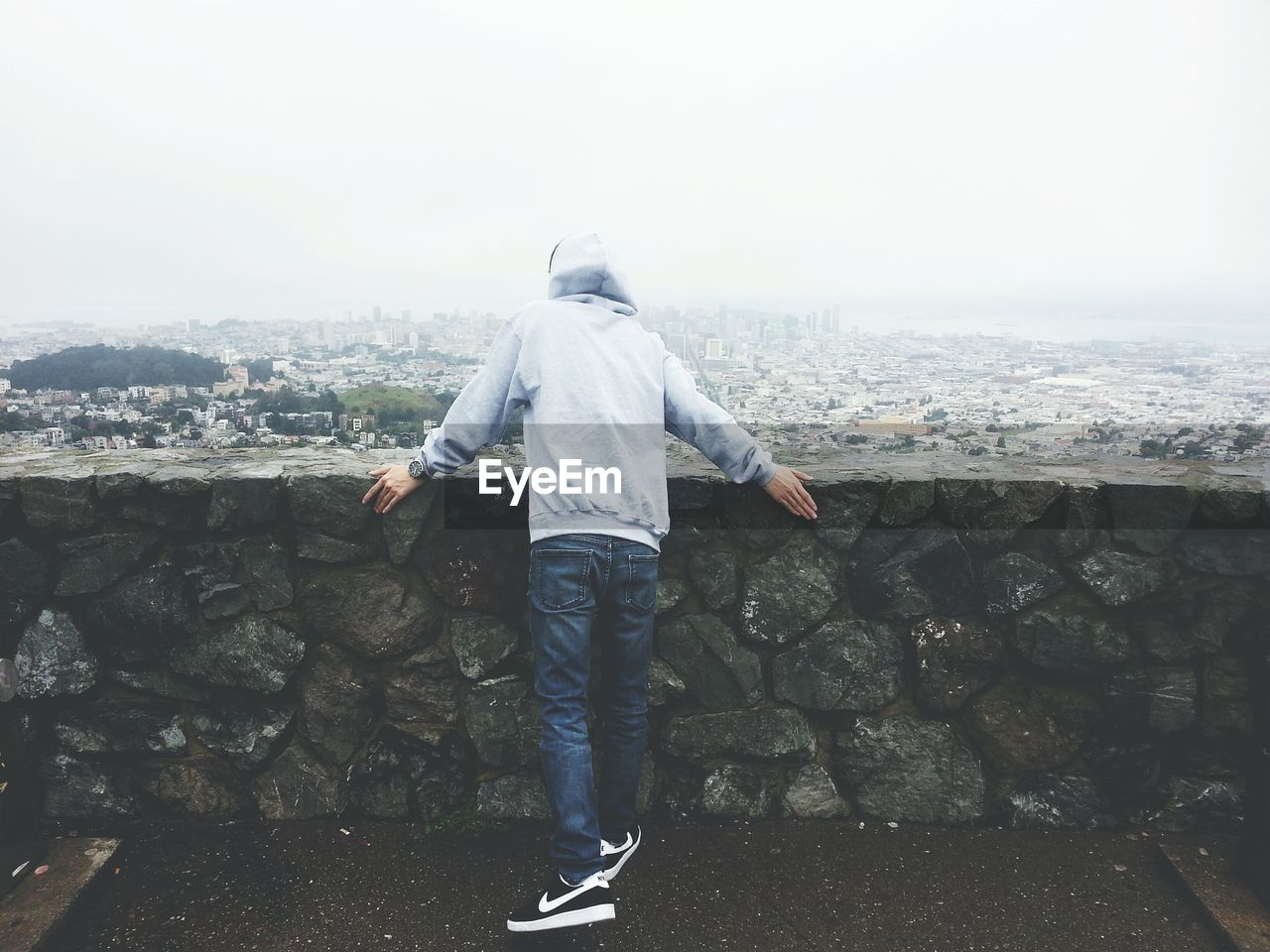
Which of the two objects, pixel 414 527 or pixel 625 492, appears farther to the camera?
pixel 414 527

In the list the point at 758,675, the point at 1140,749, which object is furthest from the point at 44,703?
the point at 1140,749

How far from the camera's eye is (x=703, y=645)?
116 inches

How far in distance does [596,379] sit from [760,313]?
3444mm

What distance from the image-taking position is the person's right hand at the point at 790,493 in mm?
2674

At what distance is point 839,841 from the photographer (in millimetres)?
2885

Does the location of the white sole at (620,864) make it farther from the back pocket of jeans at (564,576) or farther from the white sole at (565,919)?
the back pocket of jeans at (564,576)

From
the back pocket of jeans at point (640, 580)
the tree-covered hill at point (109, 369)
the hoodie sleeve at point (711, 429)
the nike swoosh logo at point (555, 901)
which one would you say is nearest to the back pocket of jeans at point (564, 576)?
the back pocket of jeans at point (640, 580)

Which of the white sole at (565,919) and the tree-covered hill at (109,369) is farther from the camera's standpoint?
the tree-covered hill at (109,369)

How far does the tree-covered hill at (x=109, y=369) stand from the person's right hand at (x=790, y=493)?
3.20 metres

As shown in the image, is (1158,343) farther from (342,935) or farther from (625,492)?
(342,935)

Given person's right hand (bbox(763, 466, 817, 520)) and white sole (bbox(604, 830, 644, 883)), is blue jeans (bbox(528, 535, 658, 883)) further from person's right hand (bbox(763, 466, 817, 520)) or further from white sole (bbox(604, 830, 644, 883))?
person's right hand (bbox(763, 466, 817, 520))

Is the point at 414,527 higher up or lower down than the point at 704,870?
higher up

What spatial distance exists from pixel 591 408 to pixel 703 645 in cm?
110

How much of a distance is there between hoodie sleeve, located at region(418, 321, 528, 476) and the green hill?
31.3 inches
